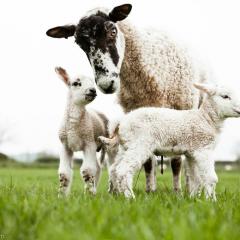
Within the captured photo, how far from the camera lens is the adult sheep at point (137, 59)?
22.3 ft

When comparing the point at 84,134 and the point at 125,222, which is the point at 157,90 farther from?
the point at 125,222

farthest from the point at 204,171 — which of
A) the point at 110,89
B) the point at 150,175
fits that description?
the point at 150,175

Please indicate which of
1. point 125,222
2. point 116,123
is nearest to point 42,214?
point 125,222

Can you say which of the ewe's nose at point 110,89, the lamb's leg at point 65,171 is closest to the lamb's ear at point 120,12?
the ewe's nose at point 110,89

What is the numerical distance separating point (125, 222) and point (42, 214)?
61 centimetres

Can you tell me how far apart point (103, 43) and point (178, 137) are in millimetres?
1724

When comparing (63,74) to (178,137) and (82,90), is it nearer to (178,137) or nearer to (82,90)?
(82,90)

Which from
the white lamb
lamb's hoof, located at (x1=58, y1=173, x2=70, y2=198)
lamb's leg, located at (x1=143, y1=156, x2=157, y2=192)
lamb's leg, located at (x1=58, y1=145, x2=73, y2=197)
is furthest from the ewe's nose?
lamb's leg, located at (x1=143, y1=156, x2=157, y2=192)

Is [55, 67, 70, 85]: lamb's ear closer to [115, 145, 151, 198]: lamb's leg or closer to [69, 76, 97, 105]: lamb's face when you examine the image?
[69, 76, 97, 105]: lamb's face

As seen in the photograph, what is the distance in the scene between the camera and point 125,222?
10.2 ft

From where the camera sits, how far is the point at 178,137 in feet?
20.1

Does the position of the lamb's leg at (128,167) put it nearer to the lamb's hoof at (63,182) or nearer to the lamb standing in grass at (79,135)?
the lamb standing in grass at (79,135)

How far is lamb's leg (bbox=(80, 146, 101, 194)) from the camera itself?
6.77 meters

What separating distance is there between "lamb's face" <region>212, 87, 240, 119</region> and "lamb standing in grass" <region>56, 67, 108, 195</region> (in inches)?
68.8
